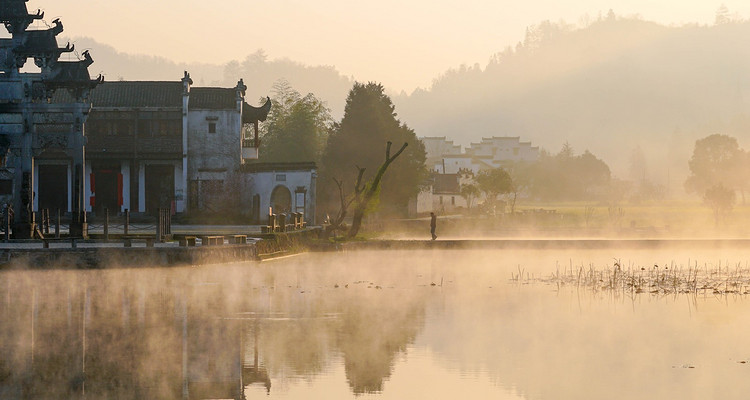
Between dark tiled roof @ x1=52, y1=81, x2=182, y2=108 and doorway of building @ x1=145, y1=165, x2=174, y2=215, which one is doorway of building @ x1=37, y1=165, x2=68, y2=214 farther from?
doorway of building @ x1=145, y1=165, x2=174, y2=215

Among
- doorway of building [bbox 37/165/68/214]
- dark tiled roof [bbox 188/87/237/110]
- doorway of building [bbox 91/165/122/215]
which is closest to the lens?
doorway of building [bbox 37/165/68/214]

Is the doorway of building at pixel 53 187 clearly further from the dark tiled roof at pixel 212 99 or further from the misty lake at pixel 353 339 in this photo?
the misty lake at pixel 353 339

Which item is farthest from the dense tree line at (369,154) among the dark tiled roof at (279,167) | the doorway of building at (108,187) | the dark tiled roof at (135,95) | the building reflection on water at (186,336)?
the building reflection on water at (186,336)

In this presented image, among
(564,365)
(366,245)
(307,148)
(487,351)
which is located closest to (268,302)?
(487,351)

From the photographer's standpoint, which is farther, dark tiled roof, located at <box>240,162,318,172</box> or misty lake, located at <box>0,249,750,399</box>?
dark tiled roof, located at <box>240,162,318,172</box>

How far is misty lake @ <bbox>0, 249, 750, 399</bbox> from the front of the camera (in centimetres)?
1938

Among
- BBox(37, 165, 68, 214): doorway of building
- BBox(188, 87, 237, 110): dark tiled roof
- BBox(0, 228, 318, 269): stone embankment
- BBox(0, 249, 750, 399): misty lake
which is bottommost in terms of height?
BBox(0, 249, 750, 399): misty lake

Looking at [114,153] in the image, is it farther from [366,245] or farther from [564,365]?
[564,365]

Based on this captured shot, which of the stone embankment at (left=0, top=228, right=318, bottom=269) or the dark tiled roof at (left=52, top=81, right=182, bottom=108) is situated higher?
the dark tiled roof at (left=52, top=81, right=182, bottom=108)

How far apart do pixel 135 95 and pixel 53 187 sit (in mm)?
8927

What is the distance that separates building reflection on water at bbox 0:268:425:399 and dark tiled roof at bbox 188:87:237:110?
4658 cm

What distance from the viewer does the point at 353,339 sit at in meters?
25.6

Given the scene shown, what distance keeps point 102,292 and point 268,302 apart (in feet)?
17.6

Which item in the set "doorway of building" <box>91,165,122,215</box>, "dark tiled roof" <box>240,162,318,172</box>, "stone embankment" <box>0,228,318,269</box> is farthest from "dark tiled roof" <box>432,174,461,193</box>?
"stone embankment" <box>0,228,318,269</box>
